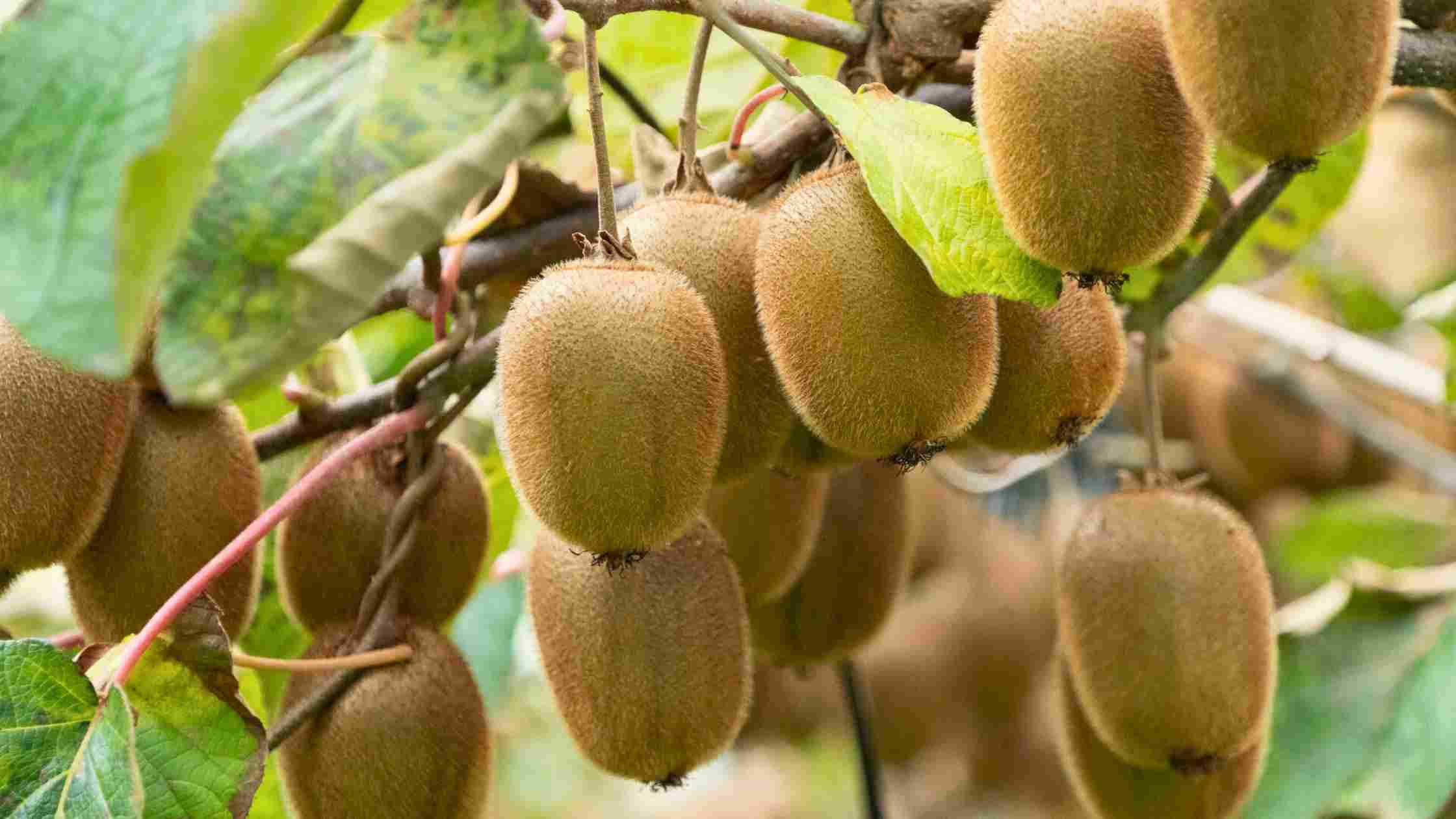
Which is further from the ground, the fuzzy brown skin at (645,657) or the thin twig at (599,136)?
the thin twig at (599,136)

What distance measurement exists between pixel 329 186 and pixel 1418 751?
3.50 ft

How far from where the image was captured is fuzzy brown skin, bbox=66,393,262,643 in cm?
85

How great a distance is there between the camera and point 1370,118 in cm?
73

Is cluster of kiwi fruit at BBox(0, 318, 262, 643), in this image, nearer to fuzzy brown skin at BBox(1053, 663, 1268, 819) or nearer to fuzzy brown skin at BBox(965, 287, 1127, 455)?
fuzzy brown skin at BBox(965, 287, 1127, 455)

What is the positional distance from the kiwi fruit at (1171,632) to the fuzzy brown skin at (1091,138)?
32 centimetres

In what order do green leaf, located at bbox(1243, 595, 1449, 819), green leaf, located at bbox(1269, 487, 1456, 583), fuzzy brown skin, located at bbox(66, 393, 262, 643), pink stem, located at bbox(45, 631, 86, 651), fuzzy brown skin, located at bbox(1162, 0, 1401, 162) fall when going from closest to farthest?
fuzzy brown skin, located at bbox(1162, 0, 1401, 162) → fuzzy brown skin, located at bbox(66, 393, 262, 643) → pink stem, located at bbox(45, 631, 86, 651) → green leaf, located at bbox(1243, 595, 1449, 819) → green leaf, located at bbox(1269, 487, 1456, 583)

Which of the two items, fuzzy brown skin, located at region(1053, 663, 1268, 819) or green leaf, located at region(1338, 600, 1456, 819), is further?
green leaf, located at region(1338, 600, 1456, 819)

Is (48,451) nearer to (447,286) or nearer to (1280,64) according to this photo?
(447,286)

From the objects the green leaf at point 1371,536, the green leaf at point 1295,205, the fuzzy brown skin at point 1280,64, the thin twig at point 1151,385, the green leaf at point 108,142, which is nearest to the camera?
Answer: the green leaf at point 108,142

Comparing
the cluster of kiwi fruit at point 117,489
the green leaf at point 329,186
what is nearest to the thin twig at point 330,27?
the green leaf at point 329,186

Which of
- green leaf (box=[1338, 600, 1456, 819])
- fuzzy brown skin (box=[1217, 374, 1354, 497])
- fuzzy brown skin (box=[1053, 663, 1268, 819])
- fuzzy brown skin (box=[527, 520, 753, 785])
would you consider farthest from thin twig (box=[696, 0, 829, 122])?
fuzzy brown skin (box=[1217, 374, 1354, 497])

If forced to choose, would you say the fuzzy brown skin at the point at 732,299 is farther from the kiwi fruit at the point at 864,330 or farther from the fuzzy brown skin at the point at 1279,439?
the fuzzy brown skin at the point at 1279,439

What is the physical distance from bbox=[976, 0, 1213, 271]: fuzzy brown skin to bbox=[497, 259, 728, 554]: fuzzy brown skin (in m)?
0.16

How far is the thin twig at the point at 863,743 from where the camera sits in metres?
1.32
